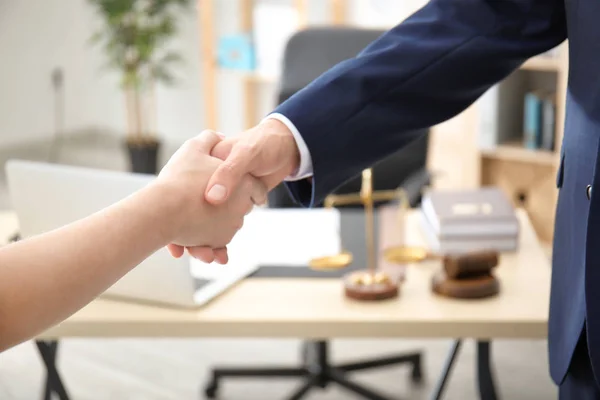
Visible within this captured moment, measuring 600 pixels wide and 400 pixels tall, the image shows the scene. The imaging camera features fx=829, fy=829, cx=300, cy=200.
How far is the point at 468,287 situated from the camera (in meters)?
1.62

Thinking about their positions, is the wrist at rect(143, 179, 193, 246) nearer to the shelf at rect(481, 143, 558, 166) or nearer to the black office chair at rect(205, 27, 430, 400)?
the black office chair at rect(205, 27, 430, 400)

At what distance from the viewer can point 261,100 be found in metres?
5.07

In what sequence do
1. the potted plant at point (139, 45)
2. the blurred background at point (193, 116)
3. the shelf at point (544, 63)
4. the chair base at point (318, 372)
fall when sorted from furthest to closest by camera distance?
the potted plant at point (139, 45)
the shelf at point (544, 63)
the blurred background at point (193, 116)
the chair base at point (318, 372)

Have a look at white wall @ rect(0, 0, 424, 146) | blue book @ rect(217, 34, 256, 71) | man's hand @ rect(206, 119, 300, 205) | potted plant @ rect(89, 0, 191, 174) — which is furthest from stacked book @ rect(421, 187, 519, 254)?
white wall @ rect(0, 0, 424, 146)

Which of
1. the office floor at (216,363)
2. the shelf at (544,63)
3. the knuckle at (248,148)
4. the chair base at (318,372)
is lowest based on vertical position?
the office floor at (216,363)

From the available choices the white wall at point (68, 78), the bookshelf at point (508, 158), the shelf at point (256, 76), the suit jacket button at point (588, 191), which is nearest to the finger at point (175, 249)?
the suit jacket button at point (588, 191)

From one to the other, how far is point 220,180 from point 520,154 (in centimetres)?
269

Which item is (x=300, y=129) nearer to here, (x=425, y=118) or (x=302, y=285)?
(x=425, y=118)

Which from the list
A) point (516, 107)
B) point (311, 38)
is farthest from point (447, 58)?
point (516, 107)

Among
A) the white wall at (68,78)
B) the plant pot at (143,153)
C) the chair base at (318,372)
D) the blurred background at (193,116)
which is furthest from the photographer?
the white wall at (68,78)

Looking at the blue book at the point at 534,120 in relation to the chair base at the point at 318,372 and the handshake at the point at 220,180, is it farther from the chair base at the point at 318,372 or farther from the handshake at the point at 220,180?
the handshake at the point at 220,180

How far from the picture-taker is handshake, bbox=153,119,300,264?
1.31 m

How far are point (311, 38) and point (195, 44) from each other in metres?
3.05

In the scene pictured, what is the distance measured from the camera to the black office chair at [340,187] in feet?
8.62
